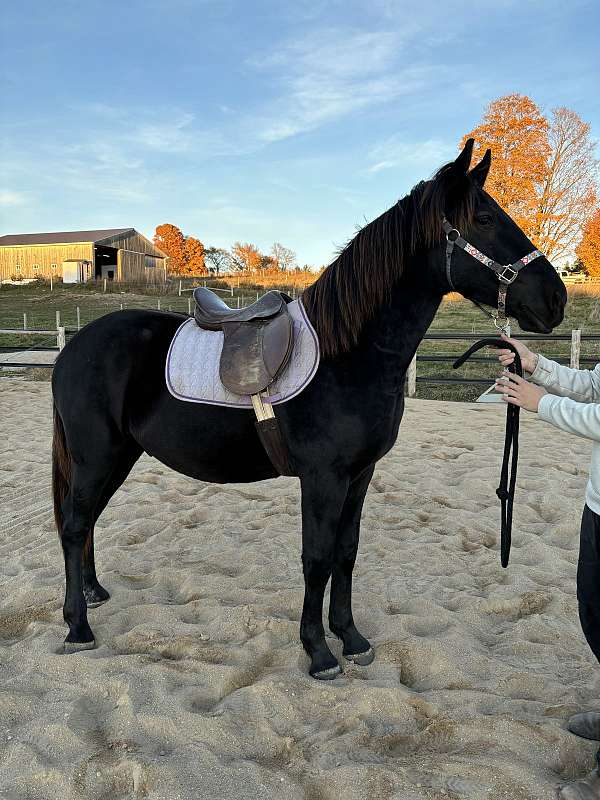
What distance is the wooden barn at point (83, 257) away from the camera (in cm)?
3538

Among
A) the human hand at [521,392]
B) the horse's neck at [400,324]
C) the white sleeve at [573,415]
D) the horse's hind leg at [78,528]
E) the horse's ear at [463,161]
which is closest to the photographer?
the white sleeve at [573,415]

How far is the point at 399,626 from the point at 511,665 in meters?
0.54

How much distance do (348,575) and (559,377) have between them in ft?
4.43

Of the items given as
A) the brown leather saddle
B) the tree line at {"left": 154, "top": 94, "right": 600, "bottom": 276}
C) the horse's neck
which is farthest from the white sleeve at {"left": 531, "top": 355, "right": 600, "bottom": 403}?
the tree line at {"left": 154, "top": 94, "right": 600, "bottom": 276}

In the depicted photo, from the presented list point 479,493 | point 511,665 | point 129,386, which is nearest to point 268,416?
point 129,386

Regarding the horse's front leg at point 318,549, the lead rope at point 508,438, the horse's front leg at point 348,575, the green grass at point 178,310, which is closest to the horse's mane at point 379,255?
the lead rope at point 508,438

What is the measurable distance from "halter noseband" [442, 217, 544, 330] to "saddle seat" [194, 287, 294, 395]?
731 mm

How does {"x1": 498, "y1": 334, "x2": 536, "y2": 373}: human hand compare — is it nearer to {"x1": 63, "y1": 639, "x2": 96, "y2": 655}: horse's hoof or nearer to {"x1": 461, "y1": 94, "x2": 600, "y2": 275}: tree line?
{"x1": 63, "y1": 639, "x2": 96, "y2": 655}: horse's hoof

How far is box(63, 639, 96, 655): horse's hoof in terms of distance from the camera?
8.39 ft

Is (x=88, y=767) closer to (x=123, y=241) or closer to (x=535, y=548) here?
(x=535, y=548)

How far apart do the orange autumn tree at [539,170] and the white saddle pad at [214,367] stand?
21282 mm

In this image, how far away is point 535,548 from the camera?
3641 mm

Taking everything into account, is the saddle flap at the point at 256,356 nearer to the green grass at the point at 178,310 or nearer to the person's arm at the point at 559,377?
the person's arm at the point at 559,377

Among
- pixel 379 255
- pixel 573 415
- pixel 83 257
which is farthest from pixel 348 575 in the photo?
pixel 83 257
